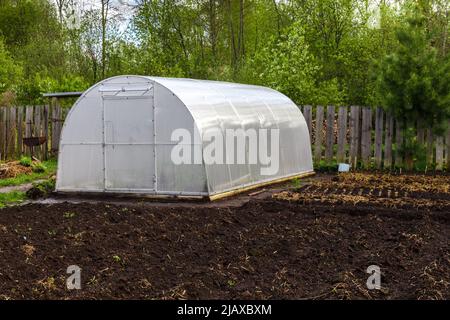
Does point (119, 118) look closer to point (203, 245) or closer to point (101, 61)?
point (203, 245)

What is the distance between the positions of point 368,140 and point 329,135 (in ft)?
3.42

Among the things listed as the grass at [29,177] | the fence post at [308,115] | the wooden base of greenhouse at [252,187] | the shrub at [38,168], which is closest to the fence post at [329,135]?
the fence post at [308,115]

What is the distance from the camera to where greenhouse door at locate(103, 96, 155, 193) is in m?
12.5

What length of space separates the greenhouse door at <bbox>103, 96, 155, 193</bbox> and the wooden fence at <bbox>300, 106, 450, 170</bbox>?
6361 millimetres

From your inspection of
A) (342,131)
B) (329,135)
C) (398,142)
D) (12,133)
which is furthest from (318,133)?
(12,133)

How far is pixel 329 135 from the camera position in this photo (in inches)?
687

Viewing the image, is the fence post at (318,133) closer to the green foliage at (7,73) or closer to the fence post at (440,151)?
the fence post at (440,151)

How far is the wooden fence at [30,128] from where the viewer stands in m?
19.2

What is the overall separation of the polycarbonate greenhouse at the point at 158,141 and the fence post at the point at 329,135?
392 centimetres

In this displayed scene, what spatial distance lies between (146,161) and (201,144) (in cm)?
131

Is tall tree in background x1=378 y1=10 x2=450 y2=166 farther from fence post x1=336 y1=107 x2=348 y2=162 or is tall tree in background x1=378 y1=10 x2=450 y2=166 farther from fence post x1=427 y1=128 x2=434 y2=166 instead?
fence post x1=336 y1=107 x2=348 y2=162

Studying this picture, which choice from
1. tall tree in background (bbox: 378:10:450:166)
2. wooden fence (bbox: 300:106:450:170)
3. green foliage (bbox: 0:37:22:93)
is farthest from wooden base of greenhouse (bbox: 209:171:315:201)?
green foliage (bbox: 0:37:22:93)

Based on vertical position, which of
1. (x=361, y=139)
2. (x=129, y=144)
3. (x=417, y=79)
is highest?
(x=417, y=79)

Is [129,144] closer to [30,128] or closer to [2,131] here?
[30,128]
